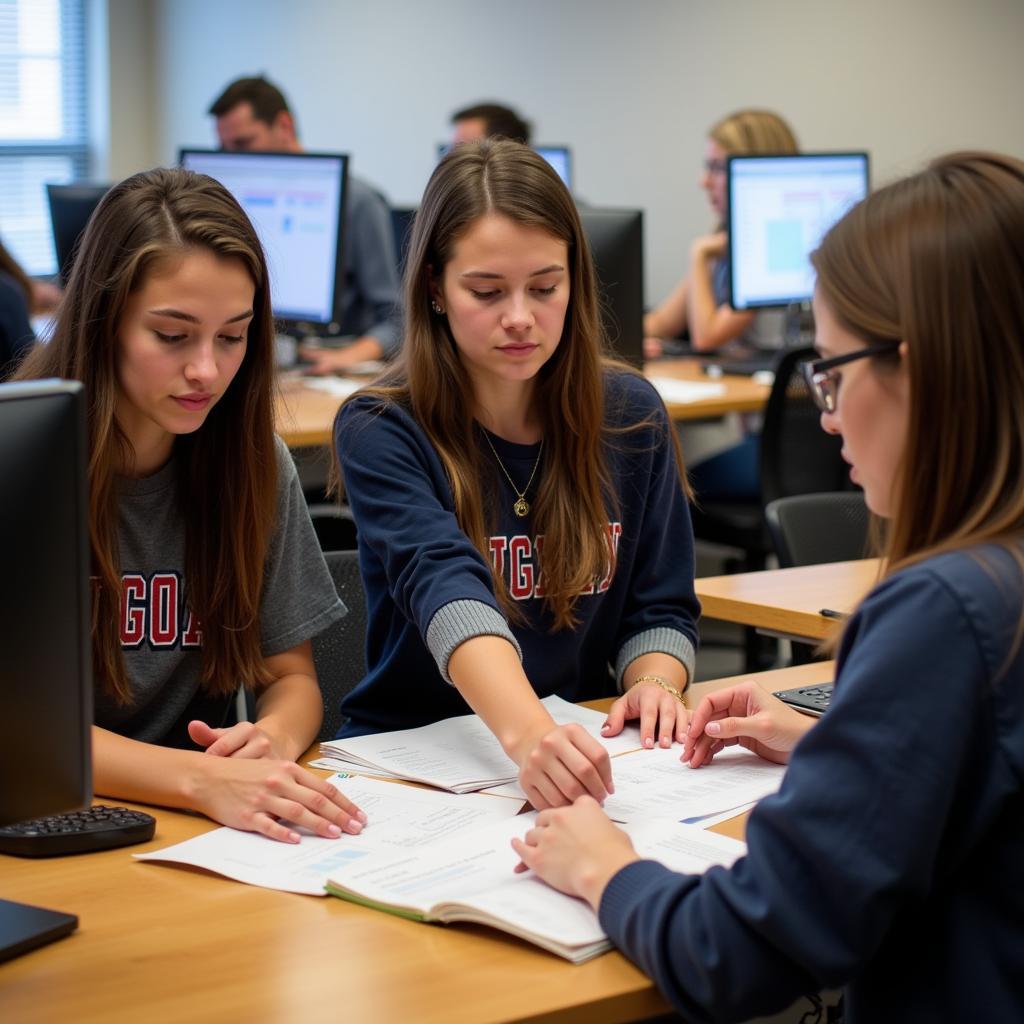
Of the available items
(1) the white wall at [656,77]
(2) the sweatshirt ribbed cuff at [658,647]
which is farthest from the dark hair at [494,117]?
(2) the sweatshirt ribbed cuff at [658,647]

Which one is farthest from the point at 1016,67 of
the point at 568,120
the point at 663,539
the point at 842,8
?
the point at 663,539

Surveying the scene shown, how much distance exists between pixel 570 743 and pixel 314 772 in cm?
33

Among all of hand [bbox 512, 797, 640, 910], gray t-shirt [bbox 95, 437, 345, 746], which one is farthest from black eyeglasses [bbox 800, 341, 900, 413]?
gray t-shirt [bbox 95, 437, 345, 746]

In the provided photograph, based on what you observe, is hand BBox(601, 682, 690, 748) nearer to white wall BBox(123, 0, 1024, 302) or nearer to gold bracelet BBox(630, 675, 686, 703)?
gold bracelet BBox(630, 675, 686, 703)

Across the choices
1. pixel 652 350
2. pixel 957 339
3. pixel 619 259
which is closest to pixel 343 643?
pixel 957 339

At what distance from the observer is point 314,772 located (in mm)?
1526

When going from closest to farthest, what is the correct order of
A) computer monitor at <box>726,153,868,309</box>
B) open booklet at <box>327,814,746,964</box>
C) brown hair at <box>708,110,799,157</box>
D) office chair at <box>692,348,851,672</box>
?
open booklet at <box>327,814,746,964</box>
office chair at <box>692,348,851,672</box>
computer monitor at <box>726,153,868,309</box>
brown hair at <box>708,110,799,157</box>

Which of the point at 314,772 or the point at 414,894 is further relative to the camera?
the point at 314,772

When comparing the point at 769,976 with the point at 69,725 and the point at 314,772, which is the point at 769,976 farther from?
the point at 314,772

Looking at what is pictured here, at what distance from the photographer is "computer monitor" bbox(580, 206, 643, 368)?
334 centimetres

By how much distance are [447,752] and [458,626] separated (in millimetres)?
134

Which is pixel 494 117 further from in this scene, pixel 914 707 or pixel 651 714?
pixel 914 707

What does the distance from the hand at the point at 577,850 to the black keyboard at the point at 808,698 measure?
0.52 meters

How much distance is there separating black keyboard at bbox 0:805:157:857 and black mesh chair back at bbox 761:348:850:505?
2442 millimetres
